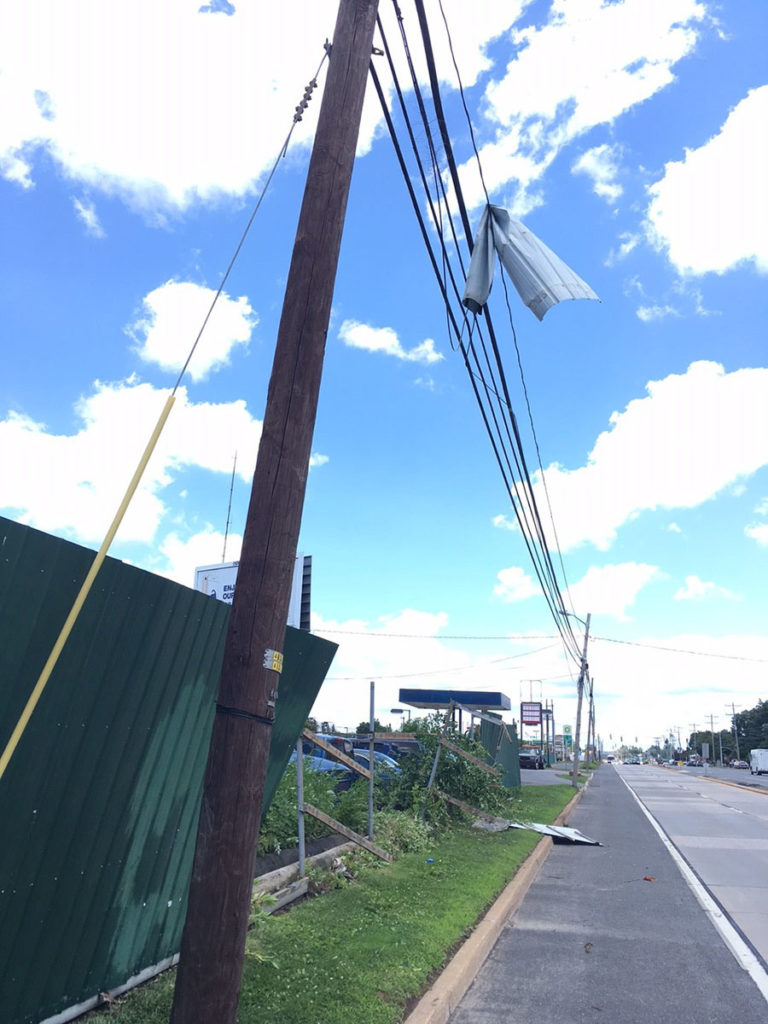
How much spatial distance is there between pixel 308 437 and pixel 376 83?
381 centimetres

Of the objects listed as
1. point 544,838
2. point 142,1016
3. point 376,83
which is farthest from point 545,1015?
point 544,838

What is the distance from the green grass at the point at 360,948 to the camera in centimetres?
499

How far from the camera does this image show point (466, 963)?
250 inches

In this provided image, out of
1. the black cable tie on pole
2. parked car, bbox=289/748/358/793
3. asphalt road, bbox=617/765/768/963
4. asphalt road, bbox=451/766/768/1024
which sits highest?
the black cable tie on pole

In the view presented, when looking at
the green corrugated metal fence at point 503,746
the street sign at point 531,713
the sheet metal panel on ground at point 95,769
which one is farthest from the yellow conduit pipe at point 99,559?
the street sign at point 531,713

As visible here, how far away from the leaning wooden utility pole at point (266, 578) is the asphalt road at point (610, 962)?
270cm

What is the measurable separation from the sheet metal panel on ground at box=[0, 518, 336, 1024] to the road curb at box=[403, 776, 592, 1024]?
1.80m

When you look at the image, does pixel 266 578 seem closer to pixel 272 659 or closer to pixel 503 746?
pixel 272 659

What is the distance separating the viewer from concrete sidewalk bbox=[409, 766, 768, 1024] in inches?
227

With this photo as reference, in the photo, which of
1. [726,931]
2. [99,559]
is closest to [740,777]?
[726,931]

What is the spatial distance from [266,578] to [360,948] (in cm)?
378

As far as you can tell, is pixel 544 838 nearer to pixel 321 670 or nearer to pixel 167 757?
pixel 321 670

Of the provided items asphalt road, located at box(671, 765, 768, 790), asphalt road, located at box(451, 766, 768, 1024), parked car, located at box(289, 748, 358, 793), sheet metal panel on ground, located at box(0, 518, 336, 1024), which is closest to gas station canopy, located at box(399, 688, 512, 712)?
asphalt road, located at box(671, 765, 768, 790)

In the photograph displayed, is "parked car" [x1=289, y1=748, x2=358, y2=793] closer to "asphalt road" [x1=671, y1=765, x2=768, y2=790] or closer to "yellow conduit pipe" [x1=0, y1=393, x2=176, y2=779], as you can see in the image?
"yellow conduit pipe" [x1=0, y1=393, x2=176, y2=779]
